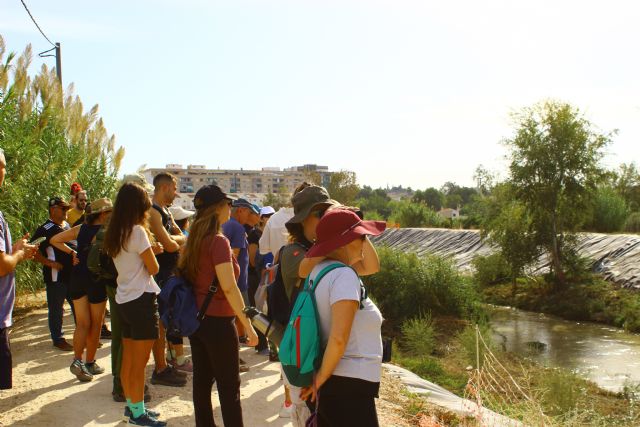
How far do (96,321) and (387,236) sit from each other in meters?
35.7

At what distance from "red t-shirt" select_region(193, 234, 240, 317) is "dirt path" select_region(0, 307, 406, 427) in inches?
56.2

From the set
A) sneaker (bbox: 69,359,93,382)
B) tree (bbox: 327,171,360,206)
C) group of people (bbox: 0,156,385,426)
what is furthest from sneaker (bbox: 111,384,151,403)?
tree (bbox: 327,171,360,206)

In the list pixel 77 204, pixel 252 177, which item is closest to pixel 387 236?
pixel 77 204

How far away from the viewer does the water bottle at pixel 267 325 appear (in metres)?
3.28

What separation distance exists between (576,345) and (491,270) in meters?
9.28

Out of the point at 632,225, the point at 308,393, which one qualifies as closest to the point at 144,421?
the point at 308,393

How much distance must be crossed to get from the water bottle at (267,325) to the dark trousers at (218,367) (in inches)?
17.8

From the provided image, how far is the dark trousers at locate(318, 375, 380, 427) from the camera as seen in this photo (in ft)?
8.67

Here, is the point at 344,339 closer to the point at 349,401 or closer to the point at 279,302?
the point at 349,401

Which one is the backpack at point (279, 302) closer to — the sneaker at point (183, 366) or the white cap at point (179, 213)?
the sneaker at point (183, 366)

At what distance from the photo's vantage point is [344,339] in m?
2.54

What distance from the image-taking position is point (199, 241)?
12.2 feet

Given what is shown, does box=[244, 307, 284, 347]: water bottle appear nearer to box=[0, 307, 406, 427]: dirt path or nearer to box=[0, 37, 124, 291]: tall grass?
box=[0, 307, 406, 427]: dirt path

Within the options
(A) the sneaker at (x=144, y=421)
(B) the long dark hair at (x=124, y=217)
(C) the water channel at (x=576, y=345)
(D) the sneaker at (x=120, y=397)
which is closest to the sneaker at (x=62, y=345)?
Answer: (D) the sneaker at (x=120, y=397)
